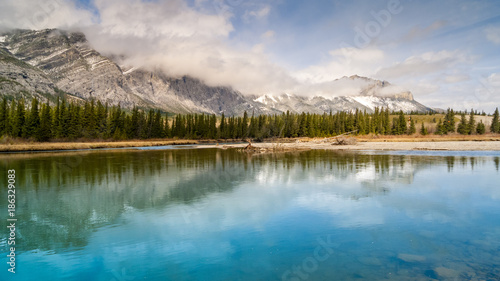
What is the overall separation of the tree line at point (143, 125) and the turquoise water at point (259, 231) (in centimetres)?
7575

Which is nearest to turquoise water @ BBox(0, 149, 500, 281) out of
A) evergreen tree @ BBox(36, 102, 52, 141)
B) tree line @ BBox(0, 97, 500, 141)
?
evergreen tree @ BBox(36, 102, 52, 141)

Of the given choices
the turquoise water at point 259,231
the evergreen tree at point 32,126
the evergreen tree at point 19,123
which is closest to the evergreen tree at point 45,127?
the evergreen tree at point 32,126

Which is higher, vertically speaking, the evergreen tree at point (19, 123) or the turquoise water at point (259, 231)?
the evergreen tree at point (19, 123)

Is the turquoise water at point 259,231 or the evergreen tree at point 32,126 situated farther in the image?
the evergreen tree at point 32,126

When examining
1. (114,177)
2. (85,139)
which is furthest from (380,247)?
(85,139)

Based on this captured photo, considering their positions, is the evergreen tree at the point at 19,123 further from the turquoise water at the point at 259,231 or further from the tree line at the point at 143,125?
the turquoise water at the point at 259,231

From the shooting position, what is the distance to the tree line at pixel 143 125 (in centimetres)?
8194

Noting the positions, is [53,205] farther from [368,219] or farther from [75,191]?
[368,219]

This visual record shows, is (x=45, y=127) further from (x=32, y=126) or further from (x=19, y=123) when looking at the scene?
(x=19, y=123)

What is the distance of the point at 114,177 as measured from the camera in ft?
84.5

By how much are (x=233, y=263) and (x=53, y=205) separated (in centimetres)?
1274

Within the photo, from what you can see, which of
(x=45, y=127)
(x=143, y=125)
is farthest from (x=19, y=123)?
(x=143, y=125)

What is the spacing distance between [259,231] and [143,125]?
4473 inches

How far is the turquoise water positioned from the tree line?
249ft
